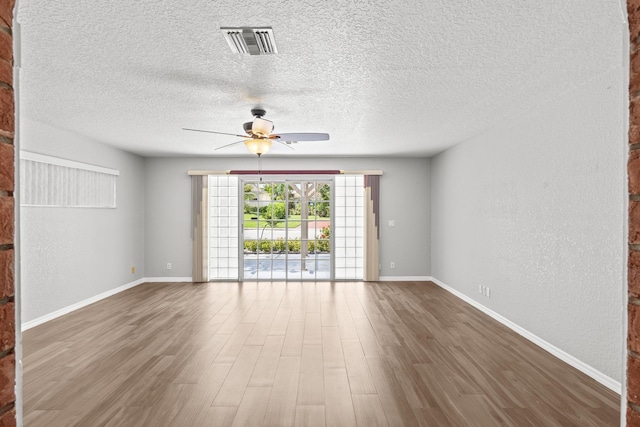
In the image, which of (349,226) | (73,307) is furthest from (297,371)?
(349,226)

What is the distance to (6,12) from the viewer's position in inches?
24.8

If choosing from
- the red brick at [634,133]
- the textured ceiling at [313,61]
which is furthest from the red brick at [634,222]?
the textured ceiling at [313,61]

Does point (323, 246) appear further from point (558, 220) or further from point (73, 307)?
point (558, 220)

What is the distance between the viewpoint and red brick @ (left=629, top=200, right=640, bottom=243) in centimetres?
66

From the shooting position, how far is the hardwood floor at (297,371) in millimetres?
2305

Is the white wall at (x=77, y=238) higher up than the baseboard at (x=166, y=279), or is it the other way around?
the white wall at (x=77, y=238)

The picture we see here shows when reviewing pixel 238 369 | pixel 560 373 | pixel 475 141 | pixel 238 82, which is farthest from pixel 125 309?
pixel 475 141

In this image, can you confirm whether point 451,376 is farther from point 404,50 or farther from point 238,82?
point 238,82

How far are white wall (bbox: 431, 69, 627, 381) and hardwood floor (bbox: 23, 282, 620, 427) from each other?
0.34 metres

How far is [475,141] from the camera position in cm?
500

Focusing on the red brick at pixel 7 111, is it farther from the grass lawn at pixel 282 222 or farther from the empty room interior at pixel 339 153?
the grass lawn at pixel 282 222

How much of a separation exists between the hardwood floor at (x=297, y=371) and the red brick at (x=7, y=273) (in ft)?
6.44

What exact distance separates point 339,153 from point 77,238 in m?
4.37

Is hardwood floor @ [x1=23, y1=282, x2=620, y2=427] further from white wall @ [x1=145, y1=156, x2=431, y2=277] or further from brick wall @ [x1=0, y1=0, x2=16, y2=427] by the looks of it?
white wall @ [x1=145, y1=156, x2=431, y2=277]
